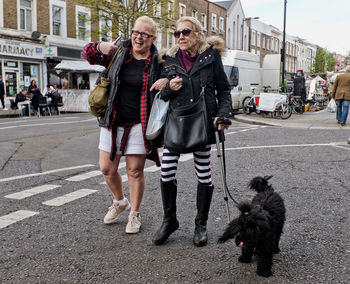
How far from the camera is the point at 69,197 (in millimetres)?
4801

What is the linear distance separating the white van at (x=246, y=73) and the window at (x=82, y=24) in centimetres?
1136

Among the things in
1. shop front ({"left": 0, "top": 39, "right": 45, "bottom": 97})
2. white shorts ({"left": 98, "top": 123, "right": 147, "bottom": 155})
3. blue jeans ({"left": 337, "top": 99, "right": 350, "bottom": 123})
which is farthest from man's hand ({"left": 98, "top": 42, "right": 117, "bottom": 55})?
shop front ({"left": 0, "top": 39, "right": 45, "bottom": 97})

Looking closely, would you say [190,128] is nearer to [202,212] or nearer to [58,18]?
[202,212]

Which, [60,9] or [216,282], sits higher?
[60,9]

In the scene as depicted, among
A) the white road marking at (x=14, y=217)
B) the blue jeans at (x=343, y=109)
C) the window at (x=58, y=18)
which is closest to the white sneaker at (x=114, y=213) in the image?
the white road marking at (x=14, y=217)

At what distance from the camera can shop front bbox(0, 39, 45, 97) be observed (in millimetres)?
22812

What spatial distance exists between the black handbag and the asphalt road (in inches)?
33.0

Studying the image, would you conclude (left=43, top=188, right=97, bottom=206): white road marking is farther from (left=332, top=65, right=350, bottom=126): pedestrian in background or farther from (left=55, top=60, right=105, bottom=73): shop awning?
(left=55, top=60, right=105, bottom=73): shop awning

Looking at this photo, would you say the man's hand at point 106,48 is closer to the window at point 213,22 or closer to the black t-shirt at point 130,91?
the black t-shirt at point 130,91

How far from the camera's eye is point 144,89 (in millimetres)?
3488

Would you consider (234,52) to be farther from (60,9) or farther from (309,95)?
(60,9)

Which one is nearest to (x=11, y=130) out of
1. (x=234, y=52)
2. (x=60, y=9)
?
(x=234, y=52)

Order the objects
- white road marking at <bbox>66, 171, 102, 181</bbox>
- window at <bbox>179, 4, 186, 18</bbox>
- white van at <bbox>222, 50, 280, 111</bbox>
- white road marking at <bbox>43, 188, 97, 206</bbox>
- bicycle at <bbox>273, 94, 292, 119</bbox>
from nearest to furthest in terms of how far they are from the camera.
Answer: white road marking at <bbox>43, 188, 97, 206</bbox>, white road marking at <bbox>66, 171, 102, 181</bbox>, bicycle at <bbox>273, 94, 292, 119</bbox>, white van at <bbox>222, 50, 280, 111</bbox>, window at <bbox>179, 4, 186, 18</bbox>

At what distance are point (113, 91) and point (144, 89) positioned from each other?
0.88ft
